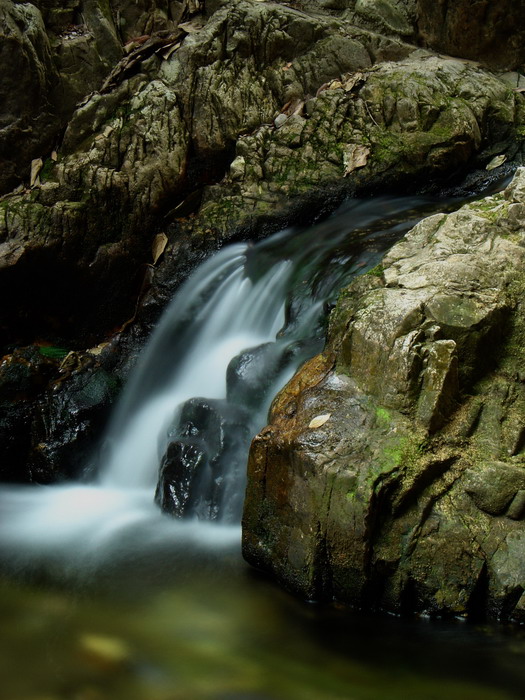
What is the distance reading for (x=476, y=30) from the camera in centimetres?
886

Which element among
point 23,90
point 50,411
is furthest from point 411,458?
point 23,90

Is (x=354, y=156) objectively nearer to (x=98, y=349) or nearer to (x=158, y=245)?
(x=158, y=245)

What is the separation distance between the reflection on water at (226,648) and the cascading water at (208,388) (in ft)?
2.20

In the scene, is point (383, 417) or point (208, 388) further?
point (208, 388)

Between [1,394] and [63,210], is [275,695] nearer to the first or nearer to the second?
[1,394]

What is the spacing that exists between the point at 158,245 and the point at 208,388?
2.35 m

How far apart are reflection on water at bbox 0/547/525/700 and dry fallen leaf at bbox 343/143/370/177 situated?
548 cm

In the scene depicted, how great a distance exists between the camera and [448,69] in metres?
8.30

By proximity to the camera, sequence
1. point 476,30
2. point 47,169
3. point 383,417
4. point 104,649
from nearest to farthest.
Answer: point 104,649 → point 383,417 → point 47,169 → point 476,30

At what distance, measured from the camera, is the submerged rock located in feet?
10.2

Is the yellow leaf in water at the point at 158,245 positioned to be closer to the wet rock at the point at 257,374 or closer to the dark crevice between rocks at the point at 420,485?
the wet rock at the point at 257,374

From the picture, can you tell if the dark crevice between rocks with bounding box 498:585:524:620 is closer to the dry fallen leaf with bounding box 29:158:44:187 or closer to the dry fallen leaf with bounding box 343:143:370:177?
the dry fallen leaf with bounding box 343:143:370:177

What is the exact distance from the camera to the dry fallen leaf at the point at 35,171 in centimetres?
706

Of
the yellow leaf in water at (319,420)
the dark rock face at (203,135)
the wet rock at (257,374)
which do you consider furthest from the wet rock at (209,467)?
the dark rock face at (203,135)
